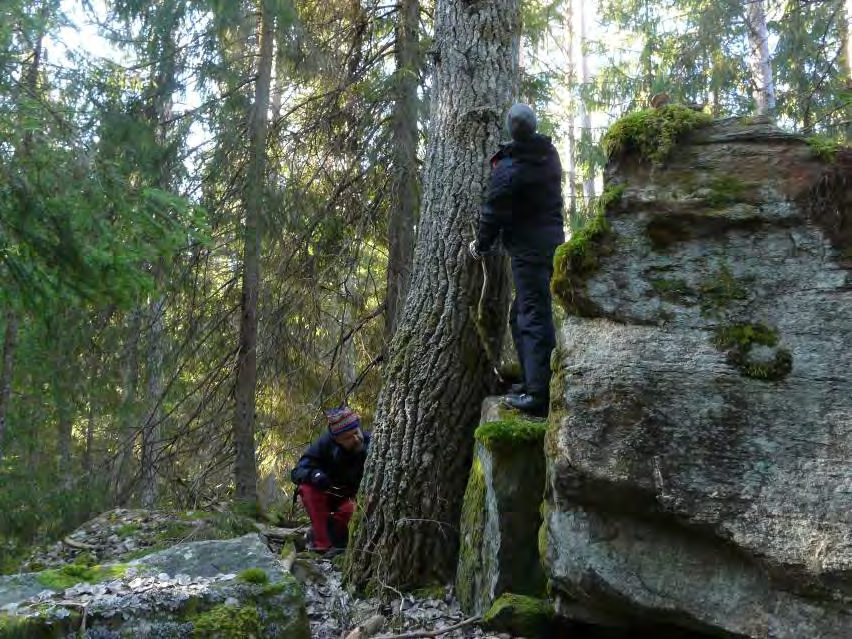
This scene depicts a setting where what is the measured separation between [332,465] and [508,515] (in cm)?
250

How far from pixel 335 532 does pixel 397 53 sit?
5.39 metres

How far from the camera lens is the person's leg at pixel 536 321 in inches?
196

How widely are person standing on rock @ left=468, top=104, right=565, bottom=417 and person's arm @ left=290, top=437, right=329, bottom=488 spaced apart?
1.97m

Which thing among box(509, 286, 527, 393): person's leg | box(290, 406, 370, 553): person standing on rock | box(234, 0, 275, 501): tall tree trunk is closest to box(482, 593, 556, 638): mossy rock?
box(509, 286, 527, 393): person's leg

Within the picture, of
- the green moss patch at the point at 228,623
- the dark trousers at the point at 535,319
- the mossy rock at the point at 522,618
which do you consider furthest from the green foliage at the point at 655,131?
the green moss patch at the point at 228,623

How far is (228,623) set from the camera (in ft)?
11.5

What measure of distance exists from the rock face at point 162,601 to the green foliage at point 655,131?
10.7ft

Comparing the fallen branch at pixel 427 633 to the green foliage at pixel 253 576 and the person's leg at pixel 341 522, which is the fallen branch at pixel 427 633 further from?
the person's leg at pixel 341 522

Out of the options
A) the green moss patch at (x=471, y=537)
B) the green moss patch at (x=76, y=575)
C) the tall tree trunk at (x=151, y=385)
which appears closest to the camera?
the green moss patch at (x=76, y=575)

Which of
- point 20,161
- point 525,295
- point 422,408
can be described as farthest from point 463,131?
point 20,161

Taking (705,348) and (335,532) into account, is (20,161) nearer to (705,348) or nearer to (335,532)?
(335,532)

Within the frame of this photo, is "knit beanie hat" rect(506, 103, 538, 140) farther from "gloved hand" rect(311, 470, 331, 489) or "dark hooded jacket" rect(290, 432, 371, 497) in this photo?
"gloved hand" rect(311, 470, 331, 489)

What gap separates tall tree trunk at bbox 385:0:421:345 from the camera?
784cm

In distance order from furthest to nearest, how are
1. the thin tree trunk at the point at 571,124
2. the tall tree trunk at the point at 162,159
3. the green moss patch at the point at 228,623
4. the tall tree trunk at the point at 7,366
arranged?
1. the thin tree trunk at the point at 571,124
2. the tall tree trunk at the point at 7,366
3. the tall tree trunk at the point at 162,159
4. the green moss patch at the point at 228,623
